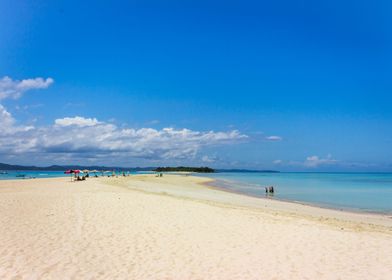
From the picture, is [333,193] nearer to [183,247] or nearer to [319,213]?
[319,213]

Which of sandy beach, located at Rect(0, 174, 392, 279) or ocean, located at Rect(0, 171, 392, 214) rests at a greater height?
sandy beach, located at Rect(0, 174, 392, 279)

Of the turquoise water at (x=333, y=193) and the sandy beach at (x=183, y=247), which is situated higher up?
the sandy beach at (x=183, y=247)

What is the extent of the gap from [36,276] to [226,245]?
18.7 feet

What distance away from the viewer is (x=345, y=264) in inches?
366

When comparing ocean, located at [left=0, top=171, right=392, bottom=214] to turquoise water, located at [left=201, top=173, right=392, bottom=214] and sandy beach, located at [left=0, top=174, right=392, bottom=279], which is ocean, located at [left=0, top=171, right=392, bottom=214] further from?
sandy beach, located at [left=0, top=174, right=392, bottom=279]

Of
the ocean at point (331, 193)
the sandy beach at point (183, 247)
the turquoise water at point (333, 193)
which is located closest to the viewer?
the sandy beach at point (183, 247)

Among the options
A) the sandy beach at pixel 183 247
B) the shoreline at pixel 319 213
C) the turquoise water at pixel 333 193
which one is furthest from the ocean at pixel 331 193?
the sandy beach at pixel 183 247

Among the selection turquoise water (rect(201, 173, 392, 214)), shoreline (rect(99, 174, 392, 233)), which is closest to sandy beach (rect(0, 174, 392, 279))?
shoreline (rect(99, 174, 392, 233))

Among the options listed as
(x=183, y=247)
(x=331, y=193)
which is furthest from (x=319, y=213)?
(x=331, y=193)

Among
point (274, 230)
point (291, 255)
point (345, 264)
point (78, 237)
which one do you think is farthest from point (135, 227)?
point (345, 264)

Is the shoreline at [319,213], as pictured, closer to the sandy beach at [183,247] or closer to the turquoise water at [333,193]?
the sandy beach at [183,247]

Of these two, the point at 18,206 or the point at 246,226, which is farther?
the point at 18,206

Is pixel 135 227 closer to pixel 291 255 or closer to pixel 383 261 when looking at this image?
pixel 291 255

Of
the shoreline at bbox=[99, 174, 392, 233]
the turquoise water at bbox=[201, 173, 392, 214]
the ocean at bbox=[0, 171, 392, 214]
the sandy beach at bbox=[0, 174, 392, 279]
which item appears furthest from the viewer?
the turquoise water at bbox=[201, 173, 392, 214]
